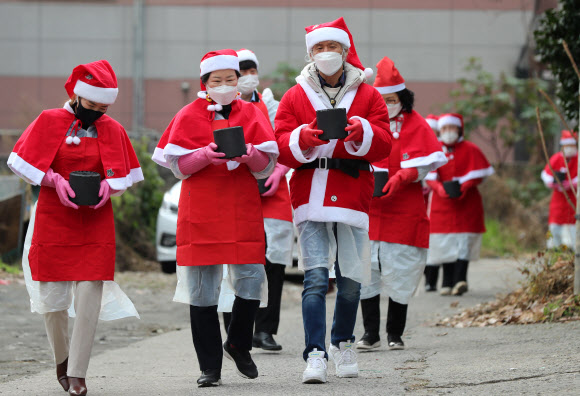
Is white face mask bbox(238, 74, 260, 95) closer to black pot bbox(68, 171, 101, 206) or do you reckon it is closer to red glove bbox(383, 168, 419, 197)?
red glove bbox(383, 168, 419, 197)

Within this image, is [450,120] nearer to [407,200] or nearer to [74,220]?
[407,200]

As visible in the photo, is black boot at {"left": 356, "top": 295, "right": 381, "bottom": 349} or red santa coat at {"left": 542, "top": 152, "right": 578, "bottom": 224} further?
red santa coat at {"left": 542, "top": 152, "right": 578, "bottom": 224}

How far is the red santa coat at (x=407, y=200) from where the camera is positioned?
8.04 metres

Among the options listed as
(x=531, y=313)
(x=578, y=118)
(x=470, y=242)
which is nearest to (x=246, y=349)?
(x=531, y=313)

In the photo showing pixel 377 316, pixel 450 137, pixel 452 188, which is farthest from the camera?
pixel 450 137

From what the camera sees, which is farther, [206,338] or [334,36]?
[334,36]

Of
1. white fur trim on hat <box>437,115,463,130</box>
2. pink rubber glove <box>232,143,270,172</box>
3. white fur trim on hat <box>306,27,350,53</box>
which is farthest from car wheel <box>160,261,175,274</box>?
pink rubber glove <box>232,143,270,172</box>

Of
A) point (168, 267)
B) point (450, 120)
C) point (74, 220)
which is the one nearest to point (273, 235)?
point (74, 220)

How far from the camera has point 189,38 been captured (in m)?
25.2

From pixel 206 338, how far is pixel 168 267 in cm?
874

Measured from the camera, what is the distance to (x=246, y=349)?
248 inches

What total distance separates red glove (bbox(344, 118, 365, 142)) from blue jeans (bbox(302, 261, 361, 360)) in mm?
815

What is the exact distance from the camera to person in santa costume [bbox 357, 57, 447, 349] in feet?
26.3

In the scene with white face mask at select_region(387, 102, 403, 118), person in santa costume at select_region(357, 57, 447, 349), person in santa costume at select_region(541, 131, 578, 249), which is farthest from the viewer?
person in santa costume at select_region(541, 131, 578, 249)
